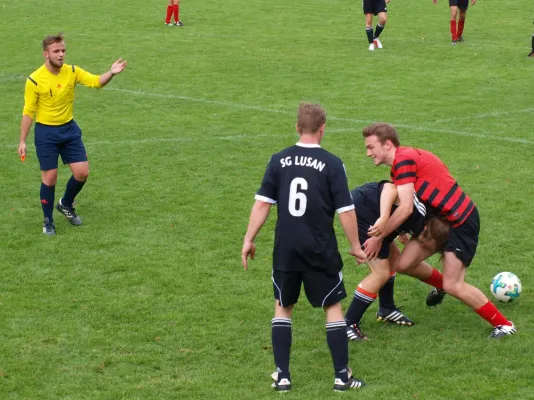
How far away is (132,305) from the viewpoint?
9.12 meters

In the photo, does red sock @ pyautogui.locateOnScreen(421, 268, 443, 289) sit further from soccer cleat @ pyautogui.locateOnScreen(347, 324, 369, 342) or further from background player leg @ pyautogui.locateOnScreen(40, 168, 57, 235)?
background player leg @ pyautogui.locateOnScreen(40, 168, 57, 235)

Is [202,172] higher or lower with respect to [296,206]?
lower

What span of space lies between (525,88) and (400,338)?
475 inches

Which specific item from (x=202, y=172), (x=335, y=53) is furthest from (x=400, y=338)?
(x=335, y=53)

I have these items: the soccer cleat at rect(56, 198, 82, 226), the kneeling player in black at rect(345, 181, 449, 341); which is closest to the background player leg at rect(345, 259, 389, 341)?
the kneeling player in black at rect(345, 181, 449, 341)

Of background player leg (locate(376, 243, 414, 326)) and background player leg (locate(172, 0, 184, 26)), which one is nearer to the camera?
background player leg (locate(376, 243, 414, 326))

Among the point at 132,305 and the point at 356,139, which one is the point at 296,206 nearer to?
the point at 132,305

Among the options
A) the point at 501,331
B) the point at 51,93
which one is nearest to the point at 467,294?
the point at 501,331

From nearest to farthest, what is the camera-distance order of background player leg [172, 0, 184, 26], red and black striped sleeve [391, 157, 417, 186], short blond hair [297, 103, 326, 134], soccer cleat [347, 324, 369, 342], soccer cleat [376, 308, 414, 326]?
short blond hair [297, 103, 326, 134] < red and black striped sleeve [391, 157, 417, 186] < soccer cleat [347, 324, 369, 342] < soccer cleat [376, 308, 414, 326] < background player leg [172, 0, 184, 26]

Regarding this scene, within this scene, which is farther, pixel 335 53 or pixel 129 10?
pixel 129 10

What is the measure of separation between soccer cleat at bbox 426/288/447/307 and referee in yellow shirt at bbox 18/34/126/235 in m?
4.78

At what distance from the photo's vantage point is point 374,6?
928 inches

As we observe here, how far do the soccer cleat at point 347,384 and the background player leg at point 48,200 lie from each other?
542 centimetres

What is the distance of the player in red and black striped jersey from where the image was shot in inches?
303
